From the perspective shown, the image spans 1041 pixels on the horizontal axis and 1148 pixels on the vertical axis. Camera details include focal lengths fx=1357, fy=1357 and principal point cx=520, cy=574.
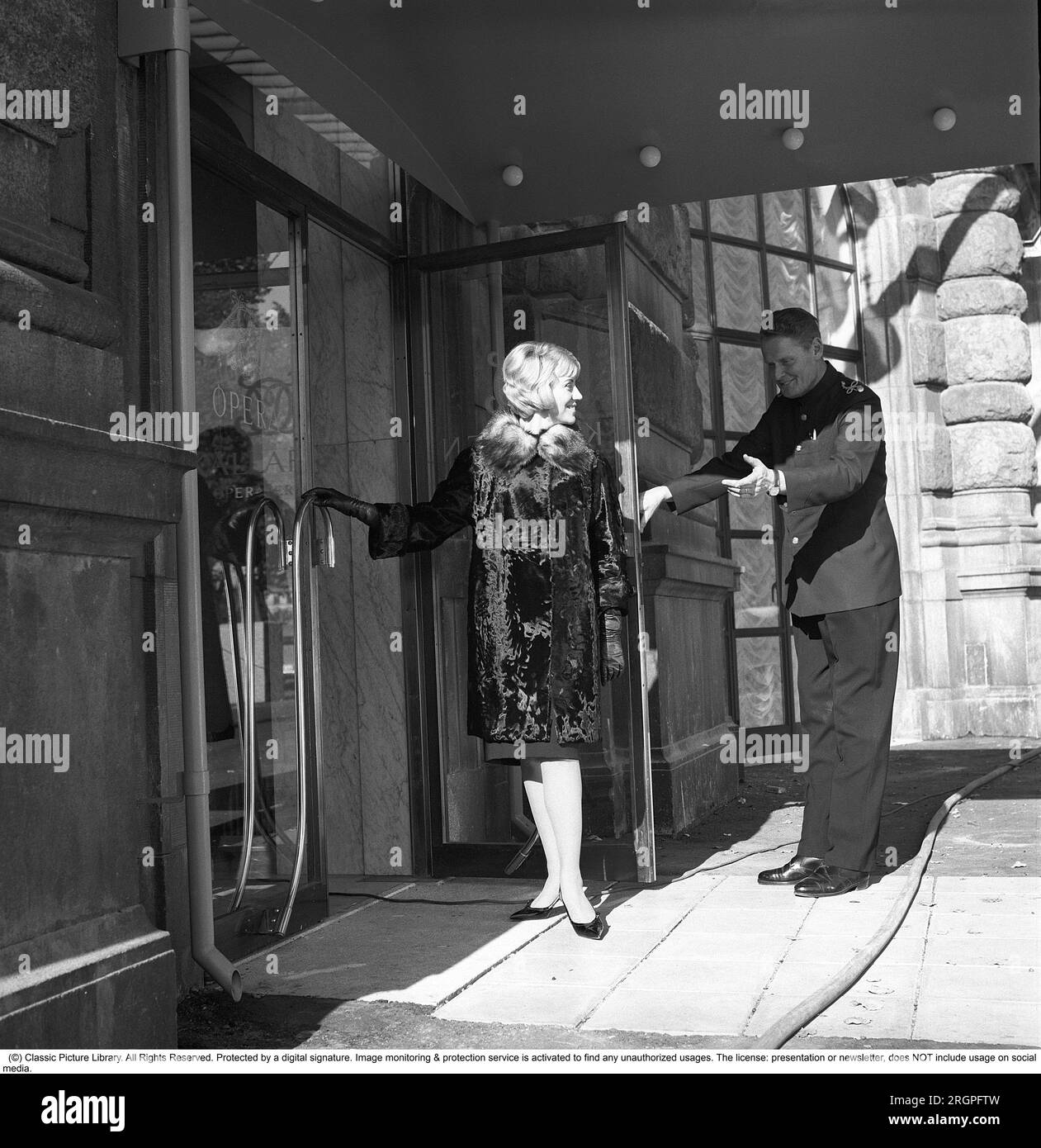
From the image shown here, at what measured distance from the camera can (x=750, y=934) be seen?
4.08 meters

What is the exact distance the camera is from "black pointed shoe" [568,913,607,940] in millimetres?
4102

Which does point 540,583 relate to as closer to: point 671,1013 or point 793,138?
point 671,1013

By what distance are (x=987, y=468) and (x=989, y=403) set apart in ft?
1.73

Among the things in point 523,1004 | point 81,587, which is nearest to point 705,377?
point 523,1004

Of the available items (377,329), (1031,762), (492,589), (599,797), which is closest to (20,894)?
(492,589)

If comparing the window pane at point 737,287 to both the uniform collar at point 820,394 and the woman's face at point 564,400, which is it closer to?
the uniform collar at point 820,394

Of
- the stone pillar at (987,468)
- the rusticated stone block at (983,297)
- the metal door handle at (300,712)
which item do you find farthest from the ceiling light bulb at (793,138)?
the rusticated stone block at (983,297)

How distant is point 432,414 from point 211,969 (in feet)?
8.71

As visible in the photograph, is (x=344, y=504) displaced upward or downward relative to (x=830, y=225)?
downward

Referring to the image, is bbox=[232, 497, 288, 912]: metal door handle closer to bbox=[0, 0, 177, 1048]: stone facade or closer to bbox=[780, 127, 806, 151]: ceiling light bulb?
bbox=[0, 0, 177, 1048]: stone facade

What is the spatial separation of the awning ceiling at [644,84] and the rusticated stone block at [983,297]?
5.78m

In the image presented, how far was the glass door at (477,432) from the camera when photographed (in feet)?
16.5

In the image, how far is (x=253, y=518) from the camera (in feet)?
14.4

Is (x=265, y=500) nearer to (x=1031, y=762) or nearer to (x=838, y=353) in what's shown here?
(x=1031, y=762)
